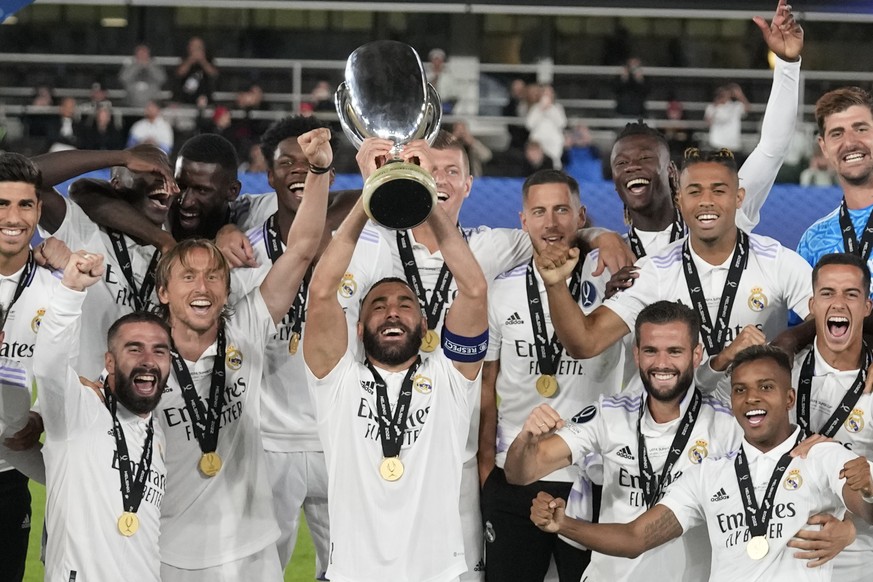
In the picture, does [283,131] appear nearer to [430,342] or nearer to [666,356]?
[430,342]

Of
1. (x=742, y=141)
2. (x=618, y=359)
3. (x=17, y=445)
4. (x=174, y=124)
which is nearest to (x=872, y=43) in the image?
(x=742, y=141)

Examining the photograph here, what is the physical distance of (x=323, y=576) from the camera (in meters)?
5.85

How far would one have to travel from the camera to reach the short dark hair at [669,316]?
15.6ft

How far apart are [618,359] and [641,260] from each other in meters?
0.45

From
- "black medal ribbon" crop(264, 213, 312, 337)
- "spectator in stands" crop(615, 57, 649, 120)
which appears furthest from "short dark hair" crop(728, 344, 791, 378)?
"spectator in stands" crop(615, 57, 649, 120)

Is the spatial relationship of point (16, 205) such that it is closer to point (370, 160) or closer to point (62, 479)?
point (62, 479)

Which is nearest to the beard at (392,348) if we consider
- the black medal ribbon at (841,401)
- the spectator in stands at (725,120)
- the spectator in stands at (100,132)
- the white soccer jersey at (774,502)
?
the white soccer jersey at (774,502)

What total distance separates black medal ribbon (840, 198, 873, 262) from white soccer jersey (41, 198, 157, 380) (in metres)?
2.83

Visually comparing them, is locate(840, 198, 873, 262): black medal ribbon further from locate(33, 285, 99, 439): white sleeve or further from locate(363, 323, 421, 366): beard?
locate(33, 285, 99, 439): white sleeve

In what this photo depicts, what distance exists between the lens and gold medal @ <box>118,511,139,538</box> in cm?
453

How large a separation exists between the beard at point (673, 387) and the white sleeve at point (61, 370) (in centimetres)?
194

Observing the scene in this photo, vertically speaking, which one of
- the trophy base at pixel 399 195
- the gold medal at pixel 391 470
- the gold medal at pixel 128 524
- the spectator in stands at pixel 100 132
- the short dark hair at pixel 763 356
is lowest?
the gold medal at pixel 128 524

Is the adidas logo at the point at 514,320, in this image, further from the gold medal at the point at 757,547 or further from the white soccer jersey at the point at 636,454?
the gold medal at the point at 757,547

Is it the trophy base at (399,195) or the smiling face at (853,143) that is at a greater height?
the smiling face at (853,143)
